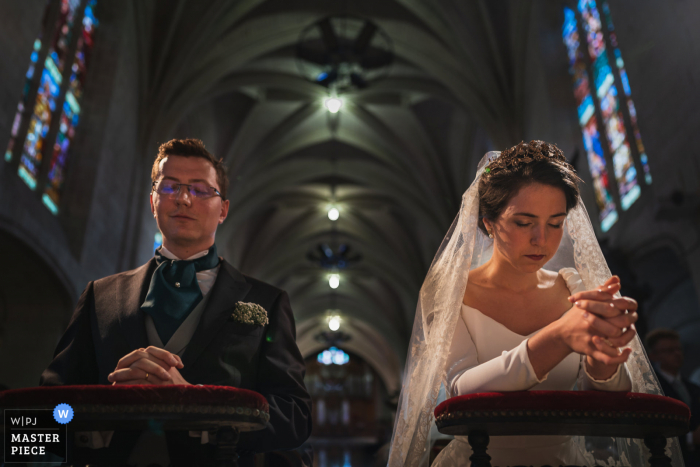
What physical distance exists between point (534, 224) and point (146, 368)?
1206 mm

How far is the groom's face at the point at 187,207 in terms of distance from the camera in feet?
6.84

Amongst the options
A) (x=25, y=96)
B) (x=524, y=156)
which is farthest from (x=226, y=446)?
(x=25, y=96)

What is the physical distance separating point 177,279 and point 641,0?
689cm

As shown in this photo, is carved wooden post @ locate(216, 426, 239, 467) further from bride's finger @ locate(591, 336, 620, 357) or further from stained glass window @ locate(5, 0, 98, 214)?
stained glass window @ locate(5, 0, 98, 214)

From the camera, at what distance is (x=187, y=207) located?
6.85 ft

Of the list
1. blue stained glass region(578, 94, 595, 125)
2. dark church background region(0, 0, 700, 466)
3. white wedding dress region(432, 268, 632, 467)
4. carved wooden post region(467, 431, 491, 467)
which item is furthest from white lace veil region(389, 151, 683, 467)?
blue stained glass region(578, 94, 595, 125)

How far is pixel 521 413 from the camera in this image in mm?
1484

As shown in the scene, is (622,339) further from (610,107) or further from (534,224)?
(610,107)

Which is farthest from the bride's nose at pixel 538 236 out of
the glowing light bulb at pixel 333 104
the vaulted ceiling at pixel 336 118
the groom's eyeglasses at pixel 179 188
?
the glowing light bulb at pixel 333 104

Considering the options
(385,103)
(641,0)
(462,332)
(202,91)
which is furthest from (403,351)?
(462,332)

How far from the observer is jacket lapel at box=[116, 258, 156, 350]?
6.34ft

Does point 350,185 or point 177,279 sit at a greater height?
point 350,185

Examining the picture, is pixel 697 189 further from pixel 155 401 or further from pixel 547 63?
pixel 155 401

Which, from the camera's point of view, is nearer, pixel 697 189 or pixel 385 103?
pixel 697 189
